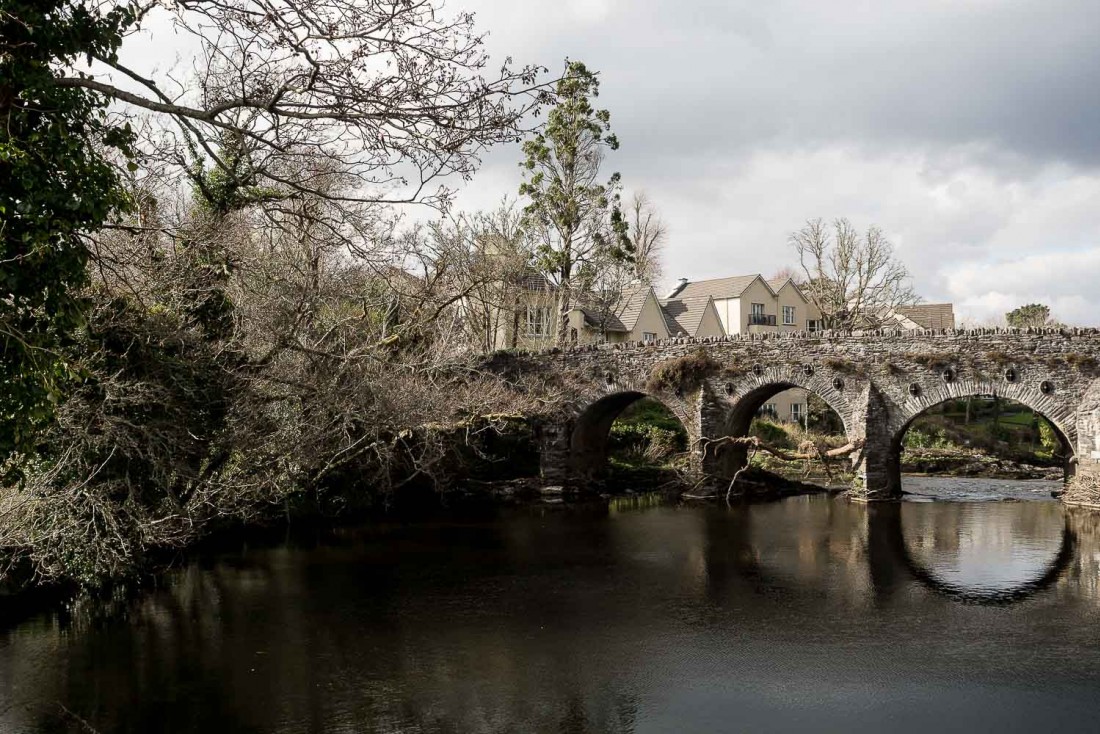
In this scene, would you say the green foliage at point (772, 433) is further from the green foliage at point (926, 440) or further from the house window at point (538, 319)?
the house window at point (538, 319)

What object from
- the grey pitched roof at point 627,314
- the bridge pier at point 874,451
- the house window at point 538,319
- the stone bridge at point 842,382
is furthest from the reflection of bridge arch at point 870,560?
the grey pitched roof at point 627,314

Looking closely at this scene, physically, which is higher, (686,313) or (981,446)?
(686,313)

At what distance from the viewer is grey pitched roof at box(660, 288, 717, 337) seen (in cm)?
5034

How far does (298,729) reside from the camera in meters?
9.72

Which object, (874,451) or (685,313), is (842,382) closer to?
(874,451)

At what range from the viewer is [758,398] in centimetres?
2970

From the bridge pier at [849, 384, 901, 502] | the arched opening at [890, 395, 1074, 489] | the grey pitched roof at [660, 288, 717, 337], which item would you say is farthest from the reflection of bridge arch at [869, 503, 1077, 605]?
the grey pitched roof at [660, 288, 717, 337]

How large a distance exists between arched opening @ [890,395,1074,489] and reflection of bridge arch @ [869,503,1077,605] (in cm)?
814

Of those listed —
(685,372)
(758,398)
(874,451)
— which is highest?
(685,372)

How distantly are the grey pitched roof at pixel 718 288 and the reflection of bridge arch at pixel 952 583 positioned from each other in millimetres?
28600

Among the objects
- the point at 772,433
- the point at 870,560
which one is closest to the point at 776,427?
the point at 772,433

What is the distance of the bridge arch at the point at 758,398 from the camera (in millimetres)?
26344

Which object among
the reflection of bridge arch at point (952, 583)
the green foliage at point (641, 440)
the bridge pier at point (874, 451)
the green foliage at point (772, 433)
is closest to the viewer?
the reflection of bridge arch at point (952, 583)

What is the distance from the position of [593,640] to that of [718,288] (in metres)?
42.0
